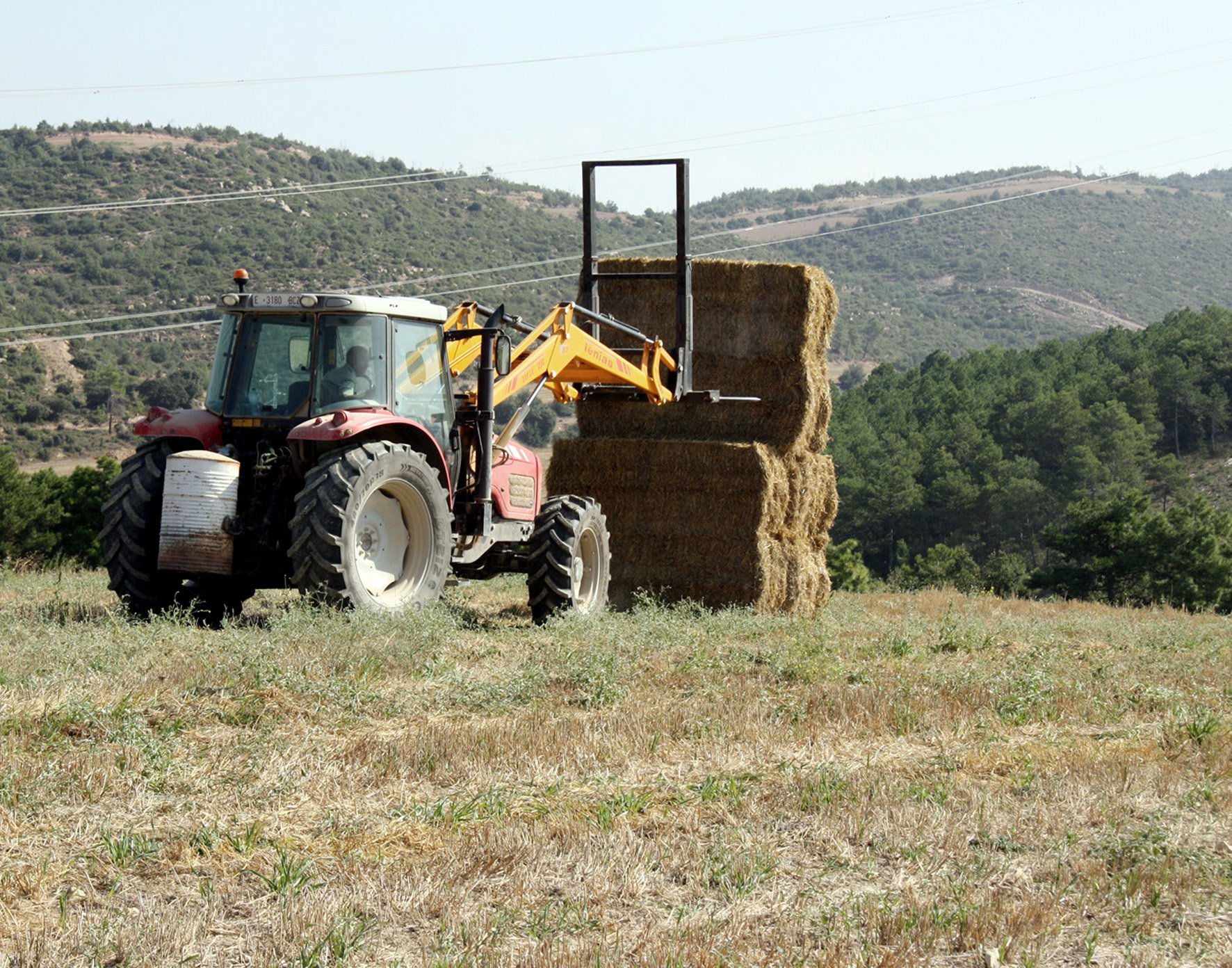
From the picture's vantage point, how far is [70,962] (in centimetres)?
371

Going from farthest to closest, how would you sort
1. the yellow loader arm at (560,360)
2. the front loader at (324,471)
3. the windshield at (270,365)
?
the yellow loader arm at (560,360), the windshield at (270,365), the front loader at (324,471)

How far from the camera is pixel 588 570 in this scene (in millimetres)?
11727

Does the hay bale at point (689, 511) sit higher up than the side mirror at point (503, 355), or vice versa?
the side mirror at point (503, 355)

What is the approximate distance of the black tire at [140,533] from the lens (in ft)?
29.6

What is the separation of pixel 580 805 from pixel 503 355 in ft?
18.0

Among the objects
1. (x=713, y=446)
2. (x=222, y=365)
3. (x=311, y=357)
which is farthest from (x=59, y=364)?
(x=311, y=357)

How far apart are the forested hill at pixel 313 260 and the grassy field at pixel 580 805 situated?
30.9 meters

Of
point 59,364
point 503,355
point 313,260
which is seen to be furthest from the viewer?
point 313,260

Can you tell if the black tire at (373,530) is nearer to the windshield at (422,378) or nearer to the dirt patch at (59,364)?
the windshield at (422,378)

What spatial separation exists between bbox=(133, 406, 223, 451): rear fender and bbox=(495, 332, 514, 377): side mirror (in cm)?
207

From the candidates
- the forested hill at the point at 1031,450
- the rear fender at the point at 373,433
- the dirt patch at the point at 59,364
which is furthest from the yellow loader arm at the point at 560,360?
the dirt patch at the point at 59,364

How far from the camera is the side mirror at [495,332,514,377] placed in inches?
401

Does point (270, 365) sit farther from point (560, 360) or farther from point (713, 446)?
point (713, 446)

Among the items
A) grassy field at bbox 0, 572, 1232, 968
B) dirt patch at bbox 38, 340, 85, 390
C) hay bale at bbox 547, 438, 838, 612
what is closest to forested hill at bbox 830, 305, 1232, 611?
dirt patch at bbox 38, 340, 85, 390
